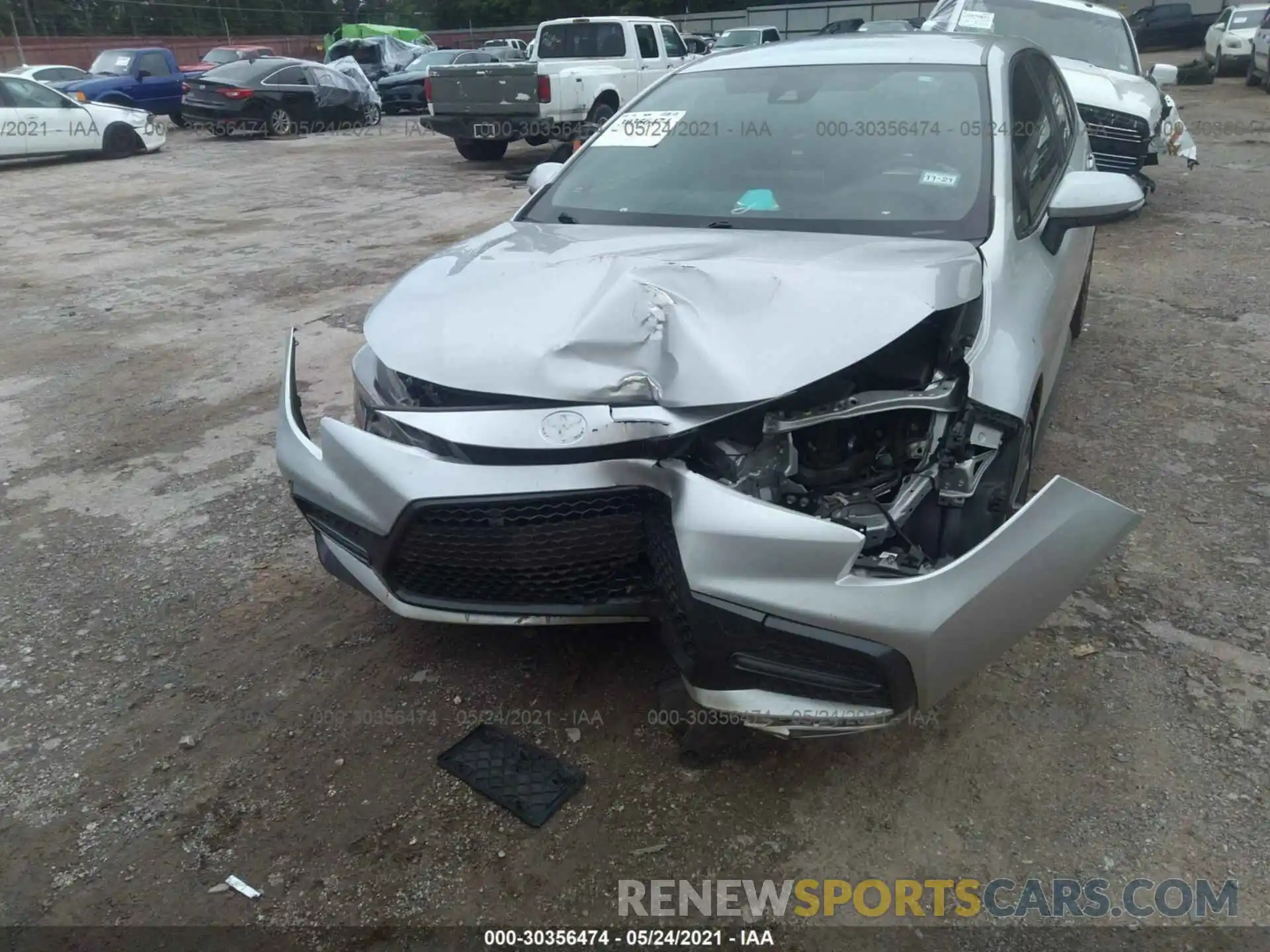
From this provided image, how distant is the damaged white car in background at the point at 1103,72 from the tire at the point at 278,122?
40.1ft

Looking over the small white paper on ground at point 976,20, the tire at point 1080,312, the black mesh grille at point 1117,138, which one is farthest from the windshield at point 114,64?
the tire at point 1080,312

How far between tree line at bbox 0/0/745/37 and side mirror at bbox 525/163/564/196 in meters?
36.4

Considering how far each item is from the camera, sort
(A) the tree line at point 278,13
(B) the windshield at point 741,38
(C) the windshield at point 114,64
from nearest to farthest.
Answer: (C) the windshield at point 114,64 < (B) the windshield at point 741,38 < (A) the tree line at point 278,13

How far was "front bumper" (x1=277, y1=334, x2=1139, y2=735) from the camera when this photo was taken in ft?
6.59

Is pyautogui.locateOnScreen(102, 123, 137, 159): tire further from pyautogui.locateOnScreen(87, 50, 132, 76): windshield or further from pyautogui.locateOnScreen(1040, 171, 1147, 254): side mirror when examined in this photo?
pyautogui.locateOnScreen(1040, 171, 1147, 254): side mirror

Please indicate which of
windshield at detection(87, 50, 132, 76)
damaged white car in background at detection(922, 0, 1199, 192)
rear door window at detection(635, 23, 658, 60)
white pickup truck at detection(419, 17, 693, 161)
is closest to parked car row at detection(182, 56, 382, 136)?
windshield at detection(87, 50, 132, 76)

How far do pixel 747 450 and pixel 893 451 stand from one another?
0.45m

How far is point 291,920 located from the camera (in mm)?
2160

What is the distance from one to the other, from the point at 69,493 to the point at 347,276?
3771 millimetres

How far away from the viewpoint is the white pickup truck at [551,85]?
11.9 meters

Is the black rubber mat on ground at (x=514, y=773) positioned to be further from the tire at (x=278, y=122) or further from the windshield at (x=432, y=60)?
the windshield at (x=432, y=60)

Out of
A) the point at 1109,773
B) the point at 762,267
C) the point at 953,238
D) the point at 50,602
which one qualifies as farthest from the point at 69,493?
the point at 1109,773

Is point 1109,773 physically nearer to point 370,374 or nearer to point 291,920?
point 291,920

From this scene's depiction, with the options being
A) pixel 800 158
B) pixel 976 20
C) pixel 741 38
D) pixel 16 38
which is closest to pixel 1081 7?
pixel 976 20
